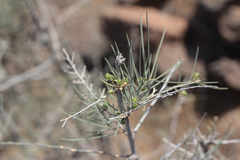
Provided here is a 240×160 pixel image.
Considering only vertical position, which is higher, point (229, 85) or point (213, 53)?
point (213, 53)

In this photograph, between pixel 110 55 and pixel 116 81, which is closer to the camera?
pixel 116 81

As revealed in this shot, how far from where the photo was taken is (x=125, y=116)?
1.28 ft

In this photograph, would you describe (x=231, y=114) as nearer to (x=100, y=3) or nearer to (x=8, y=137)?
(x=100, y=3)

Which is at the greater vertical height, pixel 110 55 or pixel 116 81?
pixel 116 81

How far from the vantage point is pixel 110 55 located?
214 cm

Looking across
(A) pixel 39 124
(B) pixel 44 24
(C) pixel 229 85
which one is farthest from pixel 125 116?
(A) pixel 39 124

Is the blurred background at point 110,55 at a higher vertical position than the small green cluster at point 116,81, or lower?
lower

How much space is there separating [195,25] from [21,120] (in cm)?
169

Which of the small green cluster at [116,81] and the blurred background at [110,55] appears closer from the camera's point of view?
the small green cluster at [116,81]

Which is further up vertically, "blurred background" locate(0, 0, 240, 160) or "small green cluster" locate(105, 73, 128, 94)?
"small green cluster" locate(105, 73, 128, 94)

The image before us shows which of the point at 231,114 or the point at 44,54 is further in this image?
the point at 44,54

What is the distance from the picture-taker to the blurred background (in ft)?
5.38

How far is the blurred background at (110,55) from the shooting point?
1.64 metres

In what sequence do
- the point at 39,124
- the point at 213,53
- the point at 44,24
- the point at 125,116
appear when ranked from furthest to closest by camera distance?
the point at 39,124 < the point at 213,53 < the point at 44,24 < the point at 125,116
